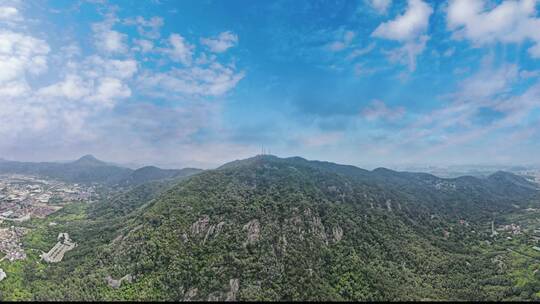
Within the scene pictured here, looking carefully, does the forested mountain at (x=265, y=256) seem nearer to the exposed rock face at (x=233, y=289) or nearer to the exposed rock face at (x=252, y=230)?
the exposed rock face at (x=233, y=289)

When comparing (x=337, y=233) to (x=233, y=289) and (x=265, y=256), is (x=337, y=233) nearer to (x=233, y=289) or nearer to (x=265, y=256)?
(x=265, y=256)

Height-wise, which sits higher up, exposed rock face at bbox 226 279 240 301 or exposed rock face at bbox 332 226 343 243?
exposed rock face at bbox 332 226 343 243

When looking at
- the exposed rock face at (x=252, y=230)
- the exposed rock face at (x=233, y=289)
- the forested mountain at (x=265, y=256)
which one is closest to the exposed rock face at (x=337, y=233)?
the forested mountain at (x=265, y=256)

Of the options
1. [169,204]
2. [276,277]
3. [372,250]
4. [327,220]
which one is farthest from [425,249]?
[169,204]

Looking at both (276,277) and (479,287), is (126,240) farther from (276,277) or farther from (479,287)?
(479,287)

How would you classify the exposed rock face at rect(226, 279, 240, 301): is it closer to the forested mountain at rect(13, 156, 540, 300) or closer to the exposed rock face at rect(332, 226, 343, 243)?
the forested mountain at rect(13, 156, 540, 300)

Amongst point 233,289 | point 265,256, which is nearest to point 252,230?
point 265,256

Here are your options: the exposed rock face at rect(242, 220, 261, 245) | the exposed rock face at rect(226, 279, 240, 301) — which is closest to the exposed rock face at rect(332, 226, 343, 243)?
the exposed rock face at rect(242, 220, 261, 245)
